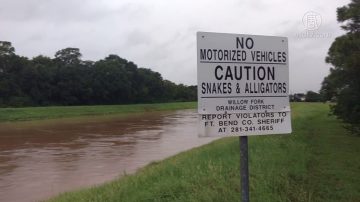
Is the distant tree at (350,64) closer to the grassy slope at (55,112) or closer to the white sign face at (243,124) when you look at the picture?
the white sign face at (243,124)

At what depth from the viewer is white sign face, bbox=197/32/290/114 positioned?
148 inches

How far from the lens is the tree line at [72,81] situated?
65.6 m

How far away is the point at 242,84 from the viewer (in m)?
3.87

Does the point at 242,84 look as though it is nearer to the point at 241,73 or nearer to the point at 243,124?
the point at 241,73

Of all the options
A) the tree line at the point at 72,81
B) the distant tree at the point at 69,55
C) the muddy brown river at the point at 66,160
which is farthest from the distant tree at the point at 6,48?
the muddy brown river at the point at 66,160

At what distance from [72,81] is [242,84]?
72.6 metres

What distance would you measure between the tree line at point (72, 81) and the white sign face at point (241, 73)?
61015mm

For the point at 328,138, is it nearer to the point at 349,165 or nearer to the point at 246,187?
the point at 349,165

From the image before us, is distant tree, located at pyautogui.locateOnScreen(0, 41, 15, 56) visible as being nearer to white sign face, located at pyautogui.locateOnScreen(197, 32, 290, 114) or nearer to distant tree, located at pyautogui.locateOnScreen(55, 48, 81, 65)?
distant tree, located at pyautogui.locateOnScreen(55, 48, 81, 65)

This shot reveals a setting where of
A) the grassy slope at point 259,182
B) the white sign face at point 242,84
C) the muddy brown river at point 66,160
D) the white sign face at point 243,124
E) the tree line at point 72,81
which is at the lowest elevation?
the muddy brown river at point 66,160

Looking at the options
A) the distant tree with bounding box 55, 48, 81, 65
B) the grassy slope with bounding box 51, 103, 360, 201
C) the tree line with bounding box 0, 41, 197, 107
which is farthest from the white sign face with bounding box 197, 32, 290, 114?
the distant tree with bounding box 55, 48, 81, 65

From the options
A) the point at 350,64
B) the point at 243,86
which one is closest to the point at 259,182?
the point at 243,86

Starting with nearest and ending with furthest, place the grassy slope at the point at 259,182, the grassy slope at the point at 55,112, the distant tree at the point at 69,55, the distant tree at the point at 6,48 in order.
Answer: the grassy slope at the point at 259,182 → the grassy slope at the point at 55,112 → the distant tree at the point at 6,48 → the distant tree at the point at 69,55

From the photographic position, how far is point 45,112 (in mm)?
51844
